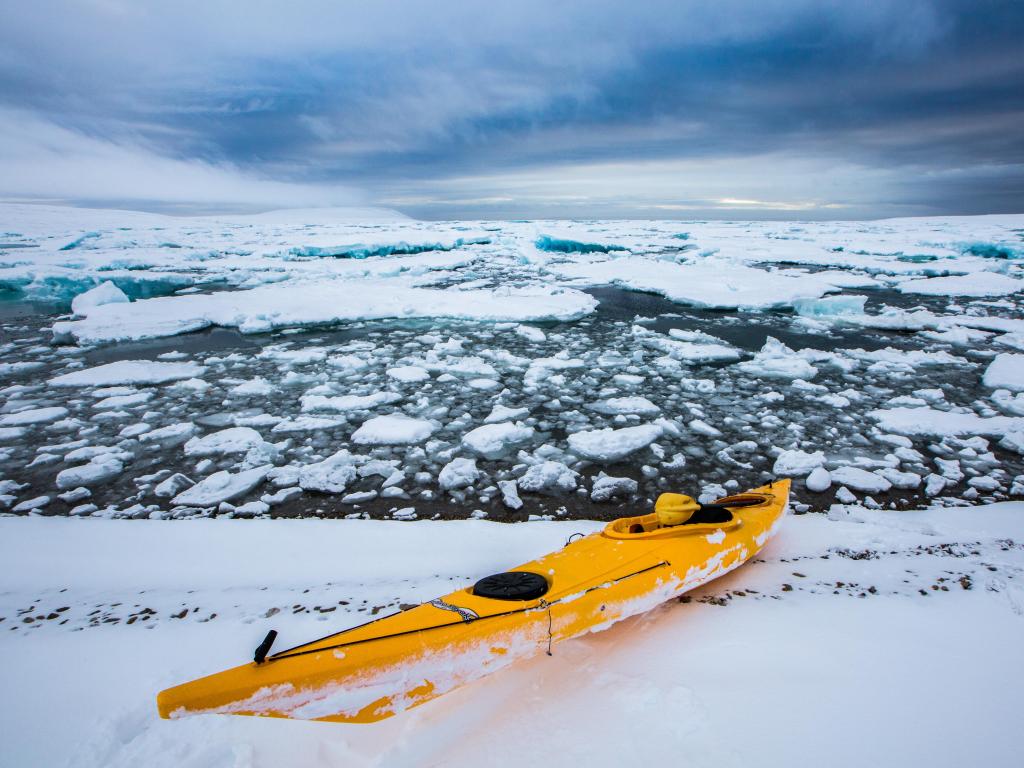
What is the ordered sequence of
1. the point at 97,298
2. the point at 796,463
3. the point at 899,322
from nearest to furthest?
the point at 796,463, the point at 899,322, the point at 97,298

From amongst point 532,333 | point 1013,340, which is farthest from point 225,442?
point 1013,340

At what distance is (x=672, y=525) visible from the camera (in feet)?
9.10

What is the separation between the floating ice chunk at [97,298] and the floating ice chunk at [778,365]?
12329mm

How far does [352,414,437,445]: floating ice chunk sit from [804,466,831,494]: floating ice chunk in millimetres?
3264

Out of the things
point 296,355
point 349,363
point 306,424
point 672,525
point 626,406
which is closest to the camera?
point 672,525

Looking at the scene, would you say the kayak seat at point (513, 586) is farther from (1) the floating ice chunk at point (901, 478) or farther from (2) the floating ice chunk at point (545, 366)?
(2) the floating ice chunk at point (545, 366)

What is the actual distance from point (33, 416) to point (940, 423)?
30.0 feet

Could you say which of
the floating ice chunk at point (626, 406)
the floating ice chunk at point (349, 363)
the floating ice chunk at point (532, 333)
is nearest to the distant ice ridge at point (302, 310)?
the floating ice chunk at point (532, 333)

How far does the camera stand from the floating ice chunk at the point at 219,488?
12.2 feet

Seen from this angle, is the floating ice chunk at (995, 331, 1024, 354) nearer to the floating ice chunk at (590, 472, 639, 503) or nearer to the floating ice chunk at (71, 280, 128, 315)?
the floating ice chunk at (590, 472, 639, 503)

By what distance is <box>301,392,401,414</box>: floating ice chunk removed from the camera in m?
5.48

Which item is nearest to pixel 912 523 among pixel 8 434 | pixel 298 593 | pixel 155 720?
pixel 298 593

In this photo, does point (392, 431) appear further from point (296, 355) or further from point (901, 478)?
point (901, 478)

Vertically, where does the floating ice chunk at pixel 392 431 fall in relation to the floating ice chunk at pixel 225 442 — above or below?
above
